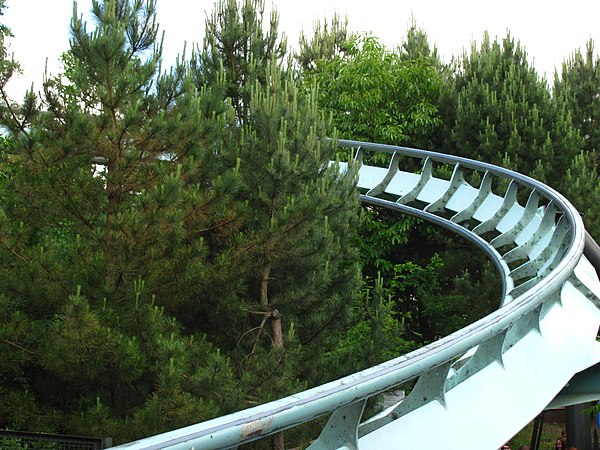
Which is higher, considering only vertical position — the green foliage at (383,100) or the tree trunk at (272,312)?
the green foliage at (383,100)

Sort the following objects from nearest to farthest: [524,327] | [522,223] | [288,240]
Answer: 1. [524,327]
2. [288,240]
3. [522,223]

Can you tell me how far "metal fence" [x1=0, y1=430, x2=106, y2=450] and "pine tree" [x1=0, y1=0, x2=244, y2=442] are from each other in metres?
1.11

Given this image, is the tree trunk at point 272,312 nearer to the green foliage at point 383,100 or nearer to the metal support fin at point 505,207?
the metal support fin at point 505,207

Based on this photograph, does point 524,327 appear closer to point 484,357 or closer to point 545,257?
point 484,357

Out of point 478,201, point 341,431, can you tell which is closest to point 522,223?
point 478,201

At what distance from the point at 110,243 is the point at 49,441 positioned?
2664 millimetres

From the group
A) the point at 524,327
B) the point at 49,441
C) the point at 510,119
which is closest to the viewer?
the point at 524,327

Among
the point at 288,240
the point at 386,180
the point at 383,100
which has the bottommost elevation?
the point at 288,240

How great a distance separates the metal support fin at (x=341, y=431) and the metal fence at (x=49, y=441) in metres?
2.38

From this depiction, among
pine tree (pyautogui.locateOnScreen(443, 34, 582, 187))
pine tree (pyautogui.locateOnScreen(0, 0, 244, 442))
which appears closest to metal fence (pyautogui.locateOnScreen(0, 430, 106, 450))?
pine tree (pyautogui.locateOnScreen(0, 0, 244, 442))

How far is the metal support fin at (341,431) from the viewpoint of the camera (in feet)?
10.4

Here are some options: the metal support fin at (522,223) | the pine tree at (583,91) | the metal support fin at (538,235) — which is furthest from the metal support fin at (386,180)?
the pine tree at (583,91)

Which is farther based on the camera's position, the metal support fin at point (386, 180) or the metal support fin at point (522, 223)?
the metal support fin at point (386, 180)

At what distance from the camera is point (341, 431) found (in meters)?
3.18
